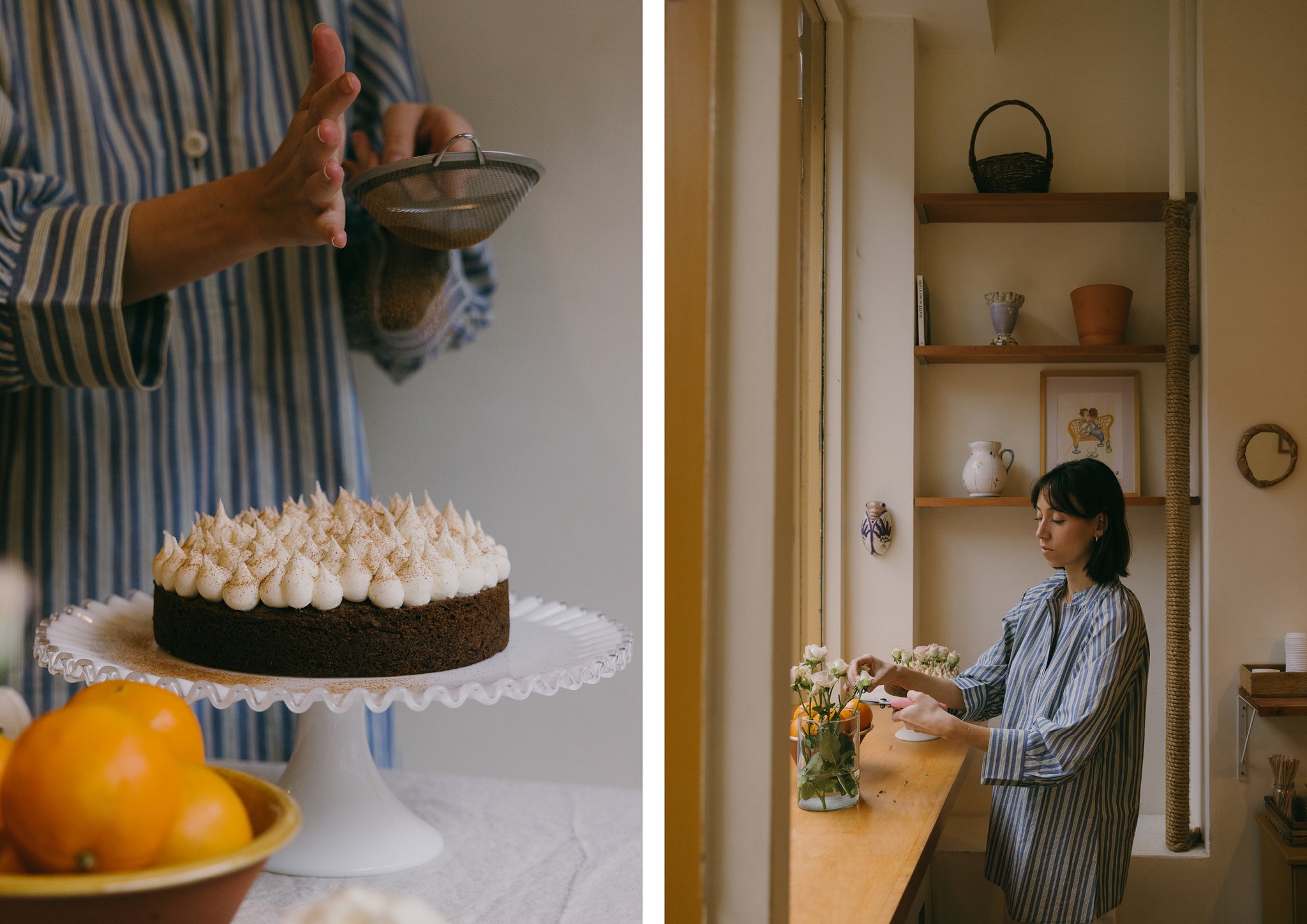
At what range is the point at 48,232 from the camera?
61 centimetres

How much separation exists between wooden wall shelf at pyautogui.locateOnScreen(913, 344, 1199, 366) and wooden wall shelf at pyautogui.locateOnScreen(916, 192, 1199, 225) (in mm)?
400

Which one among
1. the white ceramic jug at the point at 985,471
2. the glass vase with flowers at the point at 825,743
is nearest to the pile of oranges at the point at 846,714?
the glass vase with flowers at the point at 825,743

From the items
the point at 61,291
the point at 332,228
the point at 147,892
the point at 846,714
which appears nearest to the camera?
the point at 147,892

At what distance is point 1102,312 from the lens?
9.20 ft

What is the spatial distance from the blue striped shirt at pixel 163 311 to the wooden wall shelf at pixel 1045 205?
2.35 m

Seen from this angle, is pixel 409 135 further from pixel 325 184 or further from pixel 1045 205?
pixel 1045 205

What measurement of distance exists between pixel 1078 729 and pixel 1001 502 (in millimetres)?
1123

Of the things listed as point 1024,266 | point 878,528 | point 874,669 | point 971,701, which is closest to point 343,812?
point 874,669

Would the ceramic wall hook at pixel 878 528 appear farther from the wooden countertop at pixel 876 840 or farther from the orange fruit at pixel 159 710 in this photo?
the orange fruit at pixel 159 710

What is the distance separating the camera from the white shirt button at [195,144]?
695 millimetres

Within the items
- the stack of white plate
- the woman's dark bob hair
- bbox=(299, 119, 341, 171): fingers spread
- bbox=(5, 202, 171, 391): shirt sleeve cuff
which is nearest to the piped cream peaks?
bbox=(5, 202, 171, 391): shirt sleeve cuff

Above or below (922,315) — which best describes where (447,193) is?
below

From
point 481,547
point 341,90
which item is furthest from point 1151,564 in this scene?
point 341,90

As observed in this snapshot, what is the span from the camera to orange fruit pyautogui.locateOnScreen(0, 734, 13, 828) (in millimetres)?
376
